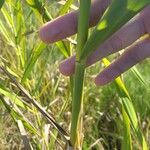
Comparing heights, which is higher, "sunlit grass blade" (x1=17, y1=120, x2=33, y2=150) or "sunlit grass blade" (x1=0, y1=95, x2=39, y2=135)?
"sunlit grass blade" (x1=0, y1=95, x2=39, y2=135)

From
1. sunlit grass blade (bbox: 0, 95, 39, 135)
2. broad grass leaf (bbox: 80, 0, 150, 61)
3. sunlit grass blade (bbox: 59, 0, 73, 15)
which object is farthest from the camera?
sunlit grass blade (bbox: 0, 95, 39, 135)

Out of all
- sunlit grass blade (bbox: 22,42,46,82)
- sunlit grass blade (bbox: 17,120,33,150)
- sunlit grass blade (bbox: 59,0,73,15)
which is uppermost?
sunlit grass blade (bbox: 59,0,73,15)

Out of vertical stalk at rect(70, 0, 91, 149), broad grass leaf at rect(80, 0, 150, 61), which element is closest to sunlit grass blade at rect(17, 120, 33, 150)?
vertical stalk at rect(70, 0, 91, 149)

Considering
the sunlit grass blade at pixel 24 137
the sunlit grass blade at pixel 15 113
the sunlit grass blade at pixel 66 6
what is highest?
the sunlit grass blade at pixel 66 6

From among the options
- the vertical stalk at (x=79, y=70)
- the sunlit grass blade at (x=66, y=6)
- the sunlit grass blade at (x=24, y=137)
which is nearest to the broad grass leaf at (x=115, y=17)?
the vertical stalk at (x=79, y=70)

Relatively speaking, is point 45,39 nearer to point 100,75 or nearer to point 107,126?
point 100,75

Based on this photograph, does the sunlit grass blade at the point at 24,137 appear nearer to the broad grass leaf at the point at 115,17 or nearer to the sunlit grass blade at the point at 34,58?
the sunlit grass blade at the point at 34,58

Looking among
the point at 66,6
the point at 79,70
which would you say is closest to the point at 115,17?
the point at 79,70

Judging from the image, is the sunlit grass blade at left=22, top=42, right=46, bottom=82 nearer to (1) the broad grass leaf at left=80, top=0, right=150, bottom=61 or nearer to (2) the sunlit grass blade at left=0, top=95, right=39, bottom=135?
(2) the sunlit grass blade at left=0, top=95, right=39, bottom=135
